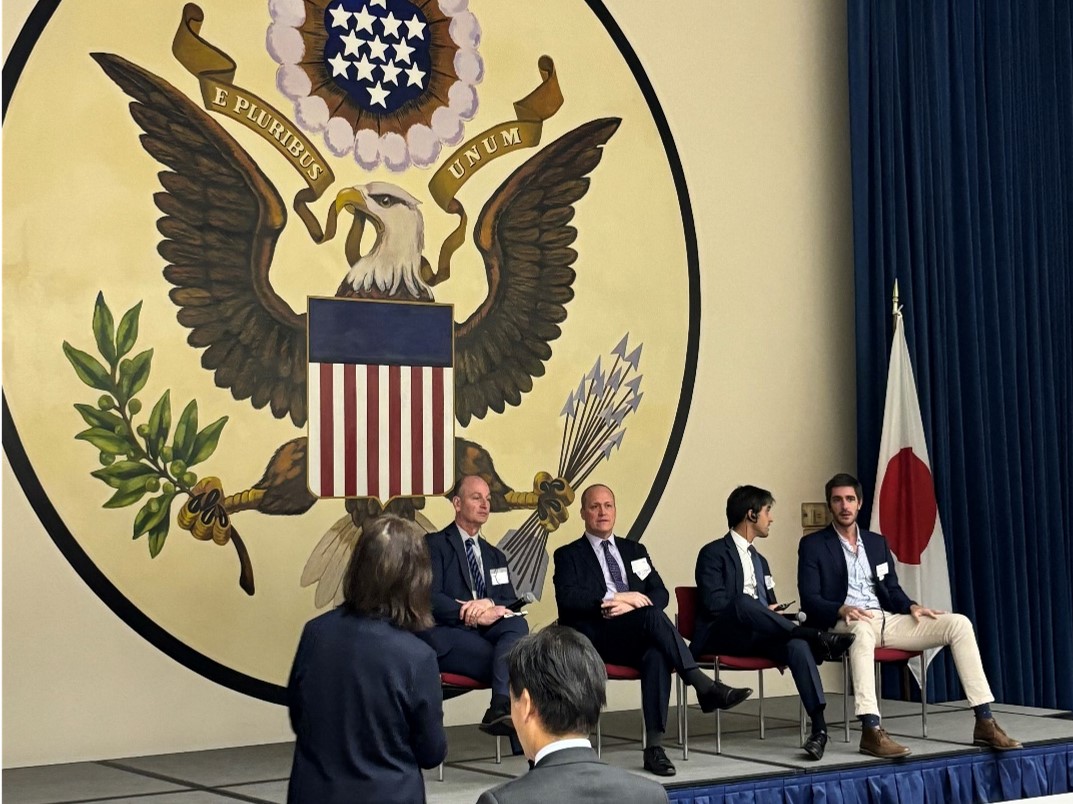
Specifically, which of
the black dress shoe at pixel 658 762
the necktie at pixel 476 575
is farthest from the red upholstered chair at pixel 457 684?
the black dress shoe at pixel 658 762

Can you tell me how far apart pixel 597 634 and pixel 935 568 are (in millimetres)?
2657

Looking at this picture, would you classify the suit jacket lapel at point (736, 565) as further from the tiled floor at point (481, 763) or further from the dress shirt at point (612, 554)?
the tiled floor at point (481, 763)

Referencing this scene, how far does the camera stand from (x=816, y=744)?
563cm

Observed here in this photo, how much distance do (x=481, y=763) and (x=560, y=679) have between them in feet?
11.4

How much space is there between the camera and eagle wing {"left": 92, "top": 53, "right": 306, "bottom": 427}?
5996 mm

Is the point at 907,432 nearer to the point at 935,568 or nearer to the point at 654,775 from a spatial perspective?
the point at 935,568

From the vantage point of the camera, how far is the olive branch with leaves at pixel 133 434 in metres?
5.84

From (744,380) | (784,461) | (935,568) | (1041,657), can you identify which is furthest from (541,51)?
(1041,657)

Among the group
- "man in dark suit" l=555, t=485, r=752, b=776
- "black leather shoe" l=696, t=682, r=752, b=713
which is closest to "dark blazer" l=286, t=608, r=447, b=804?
"man in dark suit" l=555, t=485, r=752, b=776

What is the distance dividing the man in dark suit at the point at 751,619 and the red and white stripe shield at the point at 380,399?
1333 millimetres

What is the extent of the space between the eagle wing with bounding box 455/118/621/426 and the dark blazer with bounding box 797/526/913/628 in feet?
5.00

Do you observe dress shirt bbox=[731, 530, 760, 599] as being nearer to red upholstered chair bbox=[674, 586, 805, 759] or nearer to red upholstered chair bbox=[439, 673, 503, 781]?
red upholstered chair bbox=[674, 586, 805, 759]

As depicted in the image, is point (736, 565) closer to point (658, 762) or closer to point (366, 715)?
point (658, 762)

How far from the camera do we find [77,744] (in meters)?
5.70
